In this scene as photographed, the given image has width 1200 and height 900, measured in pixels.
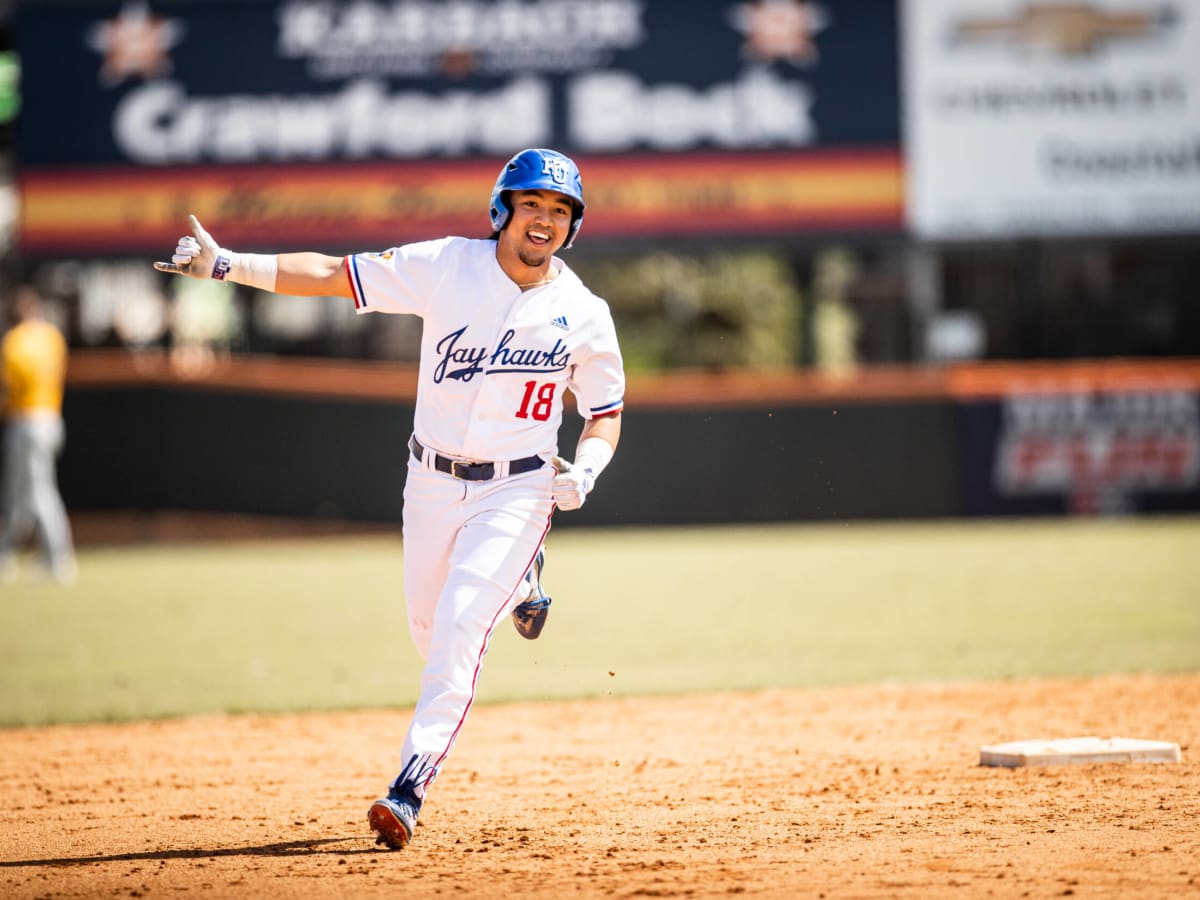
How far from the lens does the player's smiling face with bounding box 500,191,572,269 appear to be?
5699mm

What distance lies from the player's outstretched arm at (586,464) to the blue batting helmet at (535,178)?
78 cm

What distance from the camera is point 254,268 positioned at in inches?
218

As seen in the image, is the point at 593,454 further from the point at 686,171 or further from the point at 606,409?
the point at 686,171

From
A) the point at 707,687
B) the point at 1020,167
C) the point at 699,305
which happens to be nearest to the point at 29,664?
the point at 707,687

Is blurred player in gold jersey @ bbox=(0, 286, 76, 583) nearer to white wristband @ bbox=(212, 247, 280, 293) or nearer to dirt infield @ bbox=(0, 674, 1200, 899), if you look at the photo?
dirt infield @ bbox=(0, 674, 1200, 899)

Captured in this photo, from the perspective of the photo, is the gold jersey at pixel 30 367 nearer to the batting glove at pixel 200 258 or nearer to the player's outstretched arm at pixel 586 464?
the batting glove at pixel 200 258

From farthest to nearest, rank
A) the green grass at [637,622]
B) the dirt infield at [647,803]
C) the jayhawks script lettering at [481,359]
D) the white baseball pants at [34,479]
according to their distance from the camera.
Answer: the white baseball pants at [34,479]
the green grass at [637,622]
the jayhawks script lettering at [481,359]
the dirt infield at [647,803]

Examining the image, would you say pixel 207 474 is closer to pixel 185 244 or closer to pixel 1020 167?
pixel 1020 167

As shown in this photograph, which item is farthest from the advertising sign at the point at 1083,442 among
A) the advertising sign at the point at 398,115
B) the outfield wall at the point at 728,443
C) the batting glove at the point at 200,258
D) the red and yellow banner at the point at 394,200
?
the batting glove at the point at 200,258

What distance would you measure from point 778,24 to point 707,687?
39.2ft

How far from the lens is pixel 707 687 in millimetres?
9234

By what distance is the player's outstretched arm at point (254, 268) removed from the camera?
217 inches

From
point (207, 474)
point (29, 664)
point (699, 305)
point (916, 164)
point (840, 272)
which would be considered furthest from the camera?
point (699, 305)

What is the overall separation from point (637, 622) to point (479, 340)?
21.0 feet
